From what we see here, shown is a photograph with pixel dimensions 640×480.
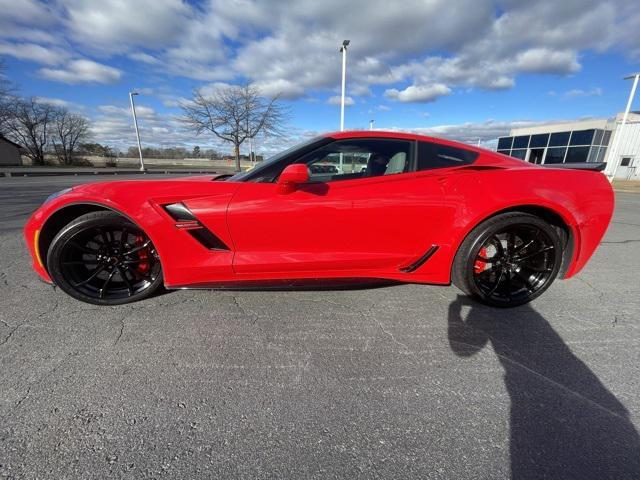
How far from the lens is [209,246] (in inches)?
86.4

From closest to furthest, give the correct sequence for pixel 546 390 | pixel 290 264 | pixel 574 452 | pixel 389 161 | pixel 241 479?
pixel 241 479 < pixel 574 452 < pixel 546 390 < pixel 290 264 < pixel 389 161

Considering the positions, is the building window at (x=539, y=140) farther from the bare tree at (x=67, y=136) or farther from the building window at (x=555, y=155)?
the bare tree at (x=67, y=136)

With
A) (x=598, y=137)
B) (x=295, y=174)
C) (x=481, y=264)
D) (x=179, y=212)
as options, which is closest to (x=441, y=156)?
(x=481, y=264)

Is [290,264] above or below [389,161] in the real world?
below

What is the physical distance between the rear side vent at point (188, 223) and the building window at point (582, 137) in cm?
3700

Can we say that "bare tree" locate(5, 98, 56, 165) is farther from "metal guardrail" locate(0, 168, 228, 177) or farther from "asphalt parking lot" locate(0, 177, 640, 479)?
"asphalt parking lot" locate(0, 177, 640, 479)

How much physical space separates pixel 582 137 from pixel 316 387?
3767cm

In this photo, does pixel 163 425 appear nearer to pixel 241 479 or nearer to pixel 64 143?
pixel 241 479

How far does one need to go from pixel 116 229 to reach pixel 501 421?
2.73 metres

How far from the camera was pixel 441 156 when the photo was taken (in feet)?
7.88

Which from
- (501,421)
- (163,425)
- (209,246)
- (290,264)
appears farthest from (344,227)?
(163,425)

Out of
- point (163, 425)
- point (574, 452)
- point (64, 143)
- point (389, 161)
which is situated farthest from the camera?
point (64, 143)

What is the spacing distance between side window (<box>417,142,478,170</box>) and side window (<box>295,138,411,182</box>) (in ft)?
0.36

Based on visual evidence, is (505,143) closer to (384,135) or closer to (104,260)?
(384,135)
